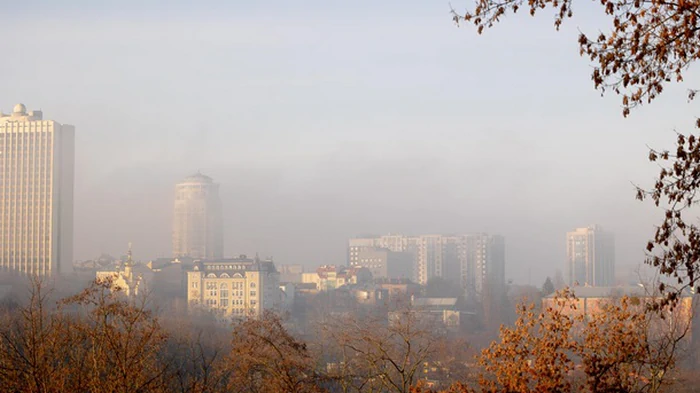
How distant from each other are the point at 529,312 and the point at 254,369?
5197 millimetres

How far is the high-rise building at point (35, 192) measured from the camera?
8338cm

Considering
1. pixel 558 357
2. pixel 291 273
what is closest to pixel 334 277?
pixel 291 273

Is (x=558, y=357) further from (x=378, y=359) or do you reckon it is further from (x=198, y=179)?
(x=198, y=179)

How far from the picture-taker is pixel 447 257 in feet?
363

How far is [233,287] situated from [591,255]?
43554 mm

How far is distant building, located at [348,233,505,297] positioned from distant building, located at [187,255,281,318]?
2866cm

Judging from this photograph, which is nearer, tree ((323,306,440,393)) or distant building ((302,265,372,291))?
tree ((323,306,440,393))

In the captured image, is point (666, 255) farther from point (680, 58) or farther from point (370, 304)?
point (370, 304)

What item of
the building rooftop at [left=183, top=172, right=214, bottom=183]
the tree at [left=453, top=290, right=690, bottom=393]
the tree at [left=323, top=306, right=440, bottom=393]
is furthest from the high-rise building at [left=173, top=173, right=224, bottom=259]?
the tree at [left=453, top=290, right=690, bottom=393]

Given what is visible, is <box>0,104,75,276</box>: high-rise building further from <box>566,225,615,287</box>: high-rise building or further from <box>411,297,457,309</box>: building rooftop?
<box>566,225,615,287</box>: high-rise building

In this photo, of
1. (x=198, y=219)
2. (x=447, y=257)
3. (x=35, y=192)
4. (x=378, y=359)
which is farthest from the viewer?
(x=198, y=219)

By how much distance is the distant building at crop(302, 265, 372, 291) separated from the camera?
9188cm

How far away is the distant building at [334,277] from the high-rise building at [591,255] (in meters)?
22.3

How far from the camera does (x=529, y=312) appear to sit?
826 cm
